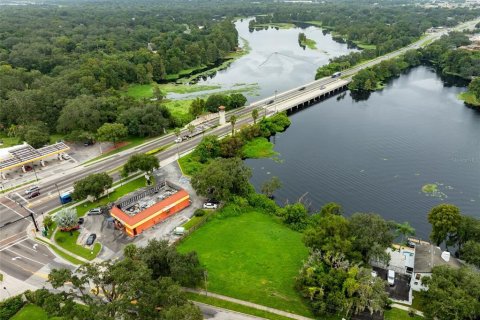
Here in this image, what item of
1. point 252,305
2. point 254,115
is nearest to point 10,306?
point 252,305

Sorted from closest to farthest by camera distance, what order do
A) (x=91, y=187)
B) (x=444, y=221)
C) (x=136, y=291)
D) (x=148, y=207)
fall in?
(x=136, y=291) → (x=444, y=221) → (x=148, y=207) → (x=91, y=187)

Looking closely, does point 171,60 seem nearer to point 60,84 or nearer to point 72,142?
point 60,84

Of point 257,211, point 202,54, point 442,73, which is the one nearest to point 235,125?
point 257,211

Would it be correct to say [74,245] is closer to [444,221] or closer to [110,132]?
[110,132]

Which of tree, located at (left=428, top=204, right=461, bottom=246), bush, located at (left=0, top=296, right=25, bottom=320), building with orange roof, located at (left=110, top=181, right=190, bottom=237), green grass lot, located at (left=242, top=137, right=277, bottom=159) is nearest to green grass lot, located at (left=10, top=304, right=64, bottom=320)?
bush, located at (left=0, top=296, right=25, bottom=320)

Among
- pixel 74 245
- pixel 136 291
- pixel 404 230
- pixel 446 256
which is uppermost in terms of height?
pixel 136 291
